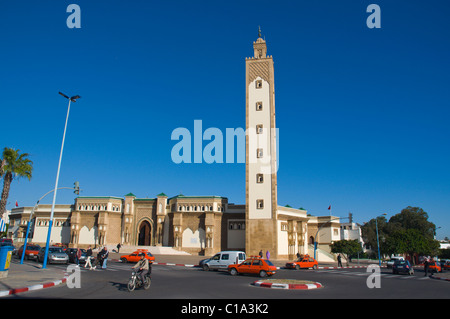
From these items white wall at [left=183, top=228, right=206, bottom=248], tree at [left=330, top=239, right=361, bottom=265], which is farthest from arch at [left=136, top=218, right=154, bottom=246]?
tree at [left=330, top=239, right=361, bottom=265]

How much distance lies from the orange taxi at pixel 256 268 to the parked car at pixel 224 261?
106 inches

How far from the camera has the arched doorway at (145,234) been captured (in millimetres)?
51325

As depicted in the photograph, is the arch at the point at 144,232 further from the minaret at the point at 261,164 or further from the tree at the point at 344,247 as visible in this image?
the tree at the point at 344,247

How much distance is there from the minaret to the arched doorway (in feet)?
55.5

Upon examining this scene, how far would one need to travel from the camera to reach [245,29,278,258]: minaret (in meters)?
42.7

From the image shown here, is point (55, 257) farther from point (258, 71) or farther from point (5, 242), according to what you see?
point (258, 71)

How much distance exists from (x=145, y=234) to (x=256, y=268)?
108 feet

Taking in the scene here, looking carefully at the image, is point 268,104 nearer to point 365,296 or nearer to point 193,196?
point 193,196

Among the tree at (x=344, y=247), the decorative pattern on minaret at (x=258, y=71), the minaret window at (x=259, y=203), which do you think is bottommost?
the tree at (x=344, y=247)

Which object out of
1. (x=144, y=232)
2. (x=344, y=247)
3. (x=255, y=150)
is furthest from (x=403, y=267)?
(x=144, y=232)

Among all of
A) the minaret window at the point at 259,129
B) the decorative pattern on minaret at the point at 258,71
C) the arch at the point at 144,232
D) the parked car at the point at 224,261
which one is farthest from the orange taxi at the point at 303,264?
the arch at the point at 144,232

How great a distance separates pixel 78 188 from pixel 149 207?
26187mm

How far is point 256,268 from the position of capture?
22531 mm

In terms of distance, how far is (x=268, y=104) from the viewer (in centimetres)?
4584
